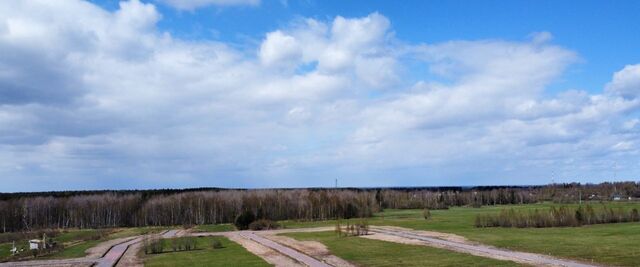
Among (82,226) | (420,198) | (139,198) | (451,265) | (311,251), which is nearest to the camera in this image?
(451,265)

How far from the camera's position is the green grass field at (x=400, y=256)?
33.9 meters

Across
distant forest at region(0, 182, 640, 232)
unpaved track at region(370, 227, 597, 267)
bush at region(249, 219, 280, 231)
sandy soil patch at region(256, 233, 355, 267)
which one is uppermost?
distant forest at region(0, 182, 640, 232)

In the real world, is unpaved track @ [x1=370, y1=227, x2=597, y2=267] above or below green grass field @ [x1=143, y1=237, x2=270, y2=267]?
above

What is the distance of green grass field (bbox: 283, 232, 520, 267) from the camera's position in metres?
33.9

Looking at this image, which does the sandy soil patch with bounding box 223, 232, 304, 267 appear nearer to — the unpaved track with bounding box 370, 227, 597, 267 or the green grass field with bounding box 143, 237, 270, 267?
the green grass field with bounding box 143, 237, 270, 267

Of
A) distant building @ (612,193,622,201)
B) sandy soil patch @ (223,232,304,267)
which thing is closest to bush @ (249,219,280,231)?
sandy soil patch @ (223,232,304,267)

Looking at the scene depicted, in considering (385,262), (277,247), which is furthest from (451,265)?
(277,247)

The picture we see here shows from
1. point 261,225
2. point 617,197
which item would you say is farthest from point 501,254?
point 617,197

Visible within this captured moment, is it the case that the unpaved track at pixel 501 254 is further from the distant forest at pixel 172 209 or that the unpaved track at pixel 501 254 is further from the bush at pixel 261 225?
the distant forest at pixel 172 209

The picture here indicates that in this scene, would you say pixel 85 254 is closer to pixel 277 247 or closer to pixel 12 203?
pixel 277 247

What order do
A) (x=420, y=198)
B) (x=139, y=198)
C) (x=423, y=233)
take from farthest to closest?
(x=420, y=198), (x=139, y=198), (x=423, y=233)

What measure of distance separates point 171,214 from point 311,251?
3636 inches

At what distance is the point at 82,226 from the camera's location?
418 feet

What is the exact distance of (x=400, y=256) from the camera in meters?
39.4
